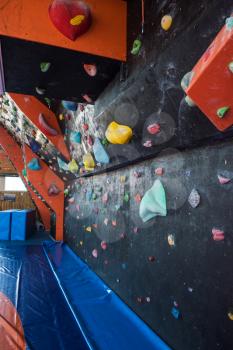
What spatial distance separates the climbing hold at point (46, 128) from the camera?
3.26 m

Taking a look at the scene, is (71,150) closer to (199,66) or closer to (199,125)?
(199,125)

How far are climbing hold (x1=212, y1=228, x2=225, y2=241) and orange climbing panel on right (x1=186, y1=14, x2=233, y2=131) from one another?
465 mm

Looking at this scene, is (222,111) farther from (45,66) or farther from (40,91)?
(40,91)

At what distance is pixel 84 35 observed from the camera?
1422 mm

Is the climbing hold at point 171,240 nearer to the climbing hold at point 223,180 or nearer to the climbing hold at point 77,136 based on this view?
the climbing hold at point 223,180

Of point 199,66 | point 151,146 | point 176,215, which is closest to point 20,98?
point 151,146

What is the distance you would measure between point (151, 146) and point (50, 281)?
2.03 metres

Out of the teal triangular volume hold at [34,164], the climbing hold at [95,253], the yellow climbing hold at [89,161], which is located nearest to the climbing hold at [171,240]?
the yellow climbing hold at [89,161]

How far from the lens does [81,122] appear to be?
9.08 ft

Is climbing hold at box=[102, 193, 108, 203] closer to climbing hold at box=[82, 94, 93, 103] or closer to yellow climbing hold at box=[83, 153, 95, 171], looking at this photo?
yellow climbing hold at box=[83, 153, 95, 171]

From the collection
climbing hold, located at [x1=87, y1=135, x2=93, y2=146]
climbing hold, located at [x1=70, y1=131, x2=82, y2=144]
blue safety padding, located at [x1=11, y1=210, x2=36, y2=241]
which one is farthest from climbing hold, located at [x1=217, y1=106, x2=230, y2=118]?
blue safety padding, located at [x1=11, y1=210, x2=36, y2=241]

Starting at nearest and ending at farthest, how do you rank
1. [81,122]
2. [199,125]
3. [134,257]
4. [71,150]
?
[199,125]
[134,257]
[81,122]
[71,150]

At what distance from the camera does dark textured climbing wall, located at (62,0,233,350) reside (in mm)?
1131

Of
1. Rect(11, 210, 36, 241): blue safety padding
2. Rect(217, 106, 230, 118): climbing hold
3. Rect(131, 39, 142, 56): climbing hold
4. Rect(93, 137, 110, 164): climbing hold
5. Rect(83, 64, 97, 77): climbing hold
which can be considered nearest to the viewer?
Rect(217, 106, 230, 118): climbing hold
